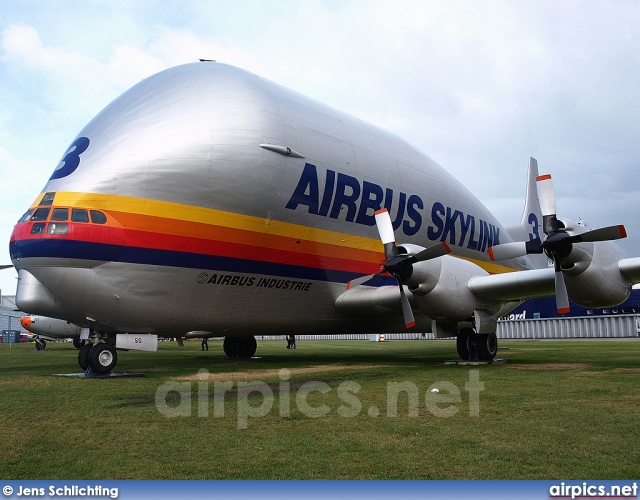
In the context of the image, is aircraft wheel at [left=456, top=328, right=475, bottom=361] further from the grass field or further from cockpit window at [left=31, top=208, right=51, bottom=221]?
cockpit window at [left=31, top=208, right=51, bottom=221]

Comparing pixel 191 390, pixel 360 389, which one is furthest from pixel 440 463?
pixel 191 390

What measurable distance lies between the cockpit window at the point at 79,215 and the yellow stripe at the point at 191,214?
130mm

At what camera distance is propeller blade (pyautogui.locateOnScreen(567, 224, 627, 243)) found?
12.9 metres

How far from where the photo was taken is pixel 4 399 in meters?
10.2

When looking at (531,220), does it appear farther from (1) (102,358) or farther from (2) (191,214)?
Answer: (1) (102,358)

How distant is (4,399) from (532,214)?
87.0 ft

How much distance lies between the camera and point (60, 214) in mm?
12930

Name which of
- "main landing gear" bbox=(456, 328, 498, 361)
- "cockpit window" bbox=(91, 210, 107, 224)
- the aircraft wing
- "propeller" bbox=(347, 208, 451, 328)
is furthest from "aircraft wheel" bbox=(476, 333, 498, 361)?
"cockpit window" bbox=(91, 210, 107, 224)

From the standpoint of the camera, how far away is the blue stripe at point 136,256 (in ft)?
41.9

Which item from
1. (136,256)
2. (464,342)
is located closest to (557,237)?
(464,342)

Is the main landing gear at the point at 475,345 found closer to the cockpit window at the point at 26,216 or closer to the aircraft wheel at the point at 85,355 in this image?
the aircraft wheel at the point at 85,355

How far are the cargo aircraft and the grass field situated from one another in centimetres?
269

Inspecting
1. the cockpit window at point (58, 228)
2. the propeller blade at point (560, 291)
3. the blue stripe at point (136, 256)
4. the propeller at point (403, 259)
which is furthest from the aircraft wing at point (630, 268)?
the cockpit window at point (58, 228)

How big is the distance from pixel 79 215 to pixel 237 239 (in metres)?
3.86
